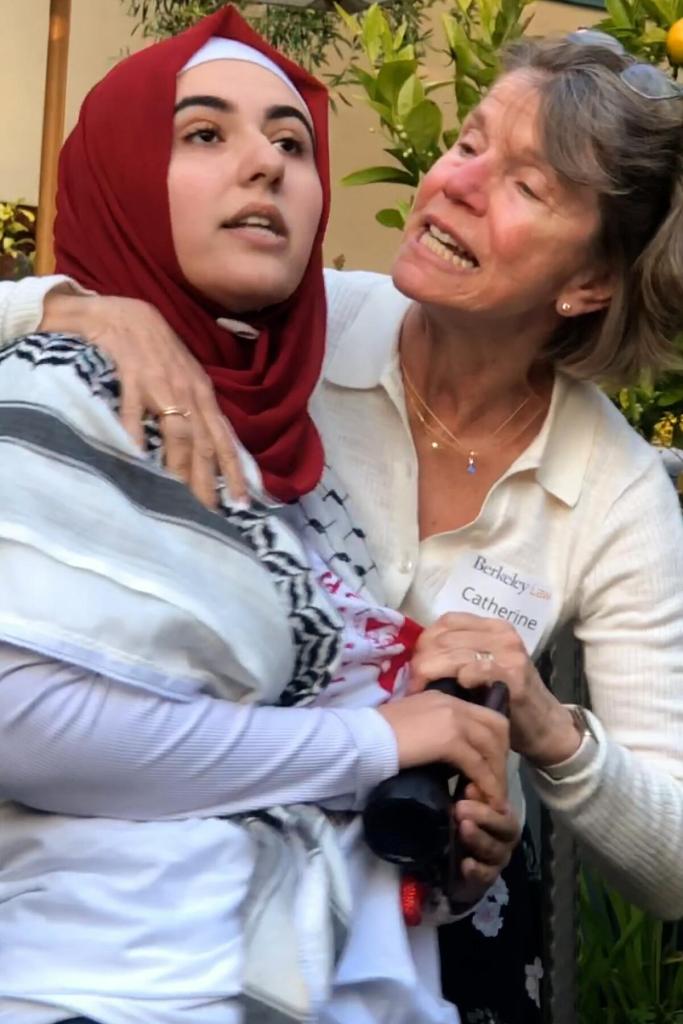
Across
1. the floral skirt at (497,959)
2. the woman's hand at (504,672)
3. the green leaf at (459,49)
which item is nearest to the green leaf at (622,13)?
the green leaf at (459,49)

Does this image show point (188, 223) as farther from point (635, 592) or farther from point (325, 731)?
point (635, 592)

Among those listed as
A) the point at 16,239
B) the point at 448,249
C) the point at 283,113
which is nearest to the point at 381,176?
the point at 448,249

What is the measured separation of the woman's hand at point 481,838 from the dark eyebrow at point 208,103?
0.90 m

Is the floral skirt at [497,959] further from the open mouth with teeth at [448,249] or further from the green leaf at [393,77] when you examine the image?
the green leaf at [393,77]

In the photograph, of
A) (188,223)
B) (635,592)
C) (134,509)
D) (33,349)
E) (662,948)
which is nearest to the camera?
(134,509)

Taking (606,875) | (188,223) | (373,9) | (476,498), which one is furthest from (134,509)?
(373,9)

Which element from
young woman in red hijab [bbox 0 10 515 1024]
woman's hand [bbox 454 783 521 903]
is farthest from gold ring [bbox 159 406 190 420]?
woman's hand [bbox 454 783 521 903]

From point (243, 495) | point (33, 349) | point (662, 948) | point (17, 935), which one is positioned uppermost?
point (33, 349)

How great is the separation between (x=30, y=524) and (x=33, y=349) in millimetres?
271

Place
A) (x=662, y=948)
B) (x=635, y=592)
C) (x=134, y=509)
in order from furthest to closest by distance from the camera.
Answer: (x=662, y=948) < (x=635, y=592) < (x=134, y=509)

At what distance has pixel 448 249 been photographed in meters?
2.27

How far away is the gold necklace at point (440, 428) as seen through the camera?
7.77 feet

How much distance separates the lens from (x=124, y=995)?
1439 mm

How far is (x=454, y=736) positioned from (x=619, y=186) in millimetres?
1032
